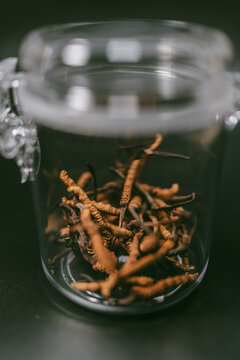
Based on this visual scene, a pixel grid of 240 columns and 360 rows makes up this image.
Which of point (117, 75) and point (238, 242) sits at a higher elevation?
point (117, 75)

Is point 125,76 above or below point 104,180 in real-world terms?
above

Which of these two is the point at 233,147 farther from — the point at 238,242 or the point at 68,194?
the point at 68,194

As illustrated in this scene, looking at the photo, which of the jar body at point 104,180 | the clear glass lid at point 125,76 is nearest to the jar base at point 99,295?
the jar body at point 104,180

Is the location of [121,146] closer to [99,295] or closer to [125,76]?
[125,76]

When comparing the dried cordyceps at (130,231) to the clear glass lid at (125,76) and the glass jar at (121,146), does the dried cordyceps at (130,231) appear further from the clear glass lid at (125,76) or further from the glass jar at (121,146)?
the clear glass lid at (125,76)

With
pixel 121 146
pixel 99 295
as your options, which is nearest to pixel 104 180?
pixel 121 146

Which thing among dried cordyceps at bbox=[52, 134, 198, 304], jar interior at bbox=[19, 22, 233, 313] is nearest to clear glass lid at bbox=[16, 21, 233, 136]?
jar interior at bbox=[19, 22, 233, 313]

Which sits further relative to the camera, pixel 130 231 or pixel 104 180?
pixel 104 180

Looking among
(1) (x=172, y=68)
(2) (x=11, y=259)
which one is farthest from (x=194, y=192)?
(2) (x=11, y=259)
